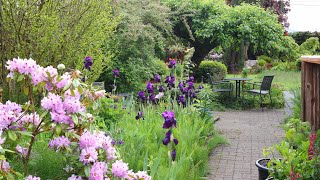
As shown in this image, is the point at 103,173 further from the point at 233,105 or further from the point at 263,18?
the point at 263,18

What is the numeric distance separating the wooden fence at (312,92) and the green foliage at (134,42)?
491 cm

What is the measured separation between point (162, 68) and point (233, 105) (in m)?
2.71

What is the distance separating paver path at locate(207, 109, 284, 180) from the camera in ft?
17.7

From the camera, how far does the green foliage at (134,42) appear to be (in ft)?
34.2

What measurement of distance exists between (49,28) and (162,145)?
1.94 meters

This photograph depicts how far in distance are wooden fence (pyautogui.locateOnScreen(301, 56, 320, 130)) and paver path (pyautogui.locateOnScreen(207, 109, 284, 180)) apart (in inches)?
34.6

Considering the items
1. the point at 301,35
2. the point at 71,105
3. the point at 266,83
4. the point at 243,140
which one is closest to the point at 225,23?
the point at 266,83

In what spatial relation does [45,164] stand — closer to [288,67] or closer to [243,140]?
[243,140]

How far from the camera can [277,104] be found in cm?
1145

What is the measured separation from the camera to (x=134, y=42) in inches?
425

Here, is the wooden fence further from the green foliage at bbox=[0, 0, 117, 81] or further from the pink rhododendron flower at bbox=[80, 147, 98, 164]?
the pink rhododendron flower at bbox=[80, 147, 98, 164]

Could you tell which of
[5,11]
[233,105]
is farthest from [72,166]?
[233,105]

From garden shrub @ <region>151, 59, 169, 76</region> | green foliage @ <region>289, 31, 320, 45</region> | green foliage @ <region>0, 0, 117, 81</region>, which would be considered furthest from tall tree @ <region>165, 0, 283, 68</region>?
green foliage @ <region>289, 31, 320, 45</region>

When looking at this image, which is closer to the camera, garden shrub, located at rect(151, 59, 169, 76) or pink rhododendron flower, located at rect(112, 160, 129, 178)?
pink rhododendron flower, located at rect(112, 160, 129, 178)
